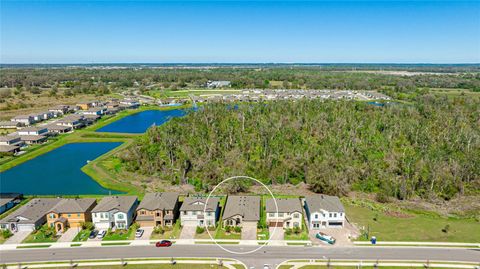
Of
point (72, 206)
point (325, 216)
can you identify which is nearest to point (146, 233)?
point (72, 206)

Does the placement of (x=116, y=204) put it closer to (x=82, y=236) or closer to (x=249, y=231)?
(x=82, y=236)

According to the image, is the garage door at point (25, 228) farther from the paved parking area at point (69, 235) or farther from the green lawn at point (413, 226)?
the green lawn at point (413, 226)

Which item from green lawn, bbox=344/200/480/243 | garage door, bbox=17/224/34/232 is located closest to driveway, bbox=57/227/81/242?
garage door, bbox=17/224/34/232

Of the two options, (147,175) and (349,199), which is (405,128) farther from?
(147,175)

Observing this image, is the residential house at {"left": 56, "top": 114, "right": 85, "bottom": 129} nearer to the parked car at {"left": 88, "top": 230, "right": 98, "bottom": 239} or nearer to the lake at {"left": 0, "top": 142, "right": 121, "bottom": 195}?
the lake at {"left": 0, "top": 142, "right": 121, "bottom": 195}

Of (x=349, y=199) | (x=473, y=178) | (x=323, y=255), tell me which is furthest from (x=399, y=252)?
(x=473, y=178)

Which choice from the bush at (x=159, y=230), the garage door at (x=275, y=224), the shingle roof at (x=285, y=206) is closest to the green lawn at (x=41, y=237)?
the bush at (x=159, y=230)
